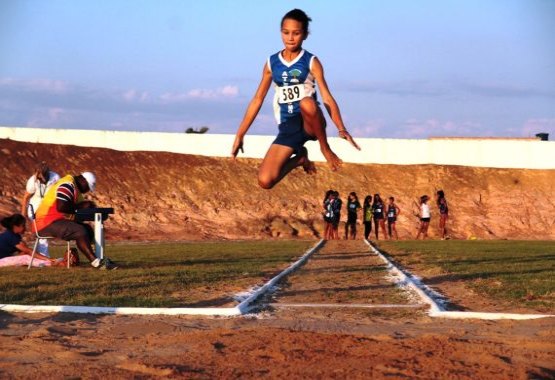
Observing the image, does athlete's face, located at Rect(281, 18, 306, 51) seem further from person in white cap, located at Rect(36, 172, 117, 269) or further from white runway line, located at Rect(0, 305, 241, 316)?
person in white cap, located at Rect(36, 172, 117, 269)

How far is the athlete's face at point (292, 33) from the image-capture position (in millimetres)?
9805

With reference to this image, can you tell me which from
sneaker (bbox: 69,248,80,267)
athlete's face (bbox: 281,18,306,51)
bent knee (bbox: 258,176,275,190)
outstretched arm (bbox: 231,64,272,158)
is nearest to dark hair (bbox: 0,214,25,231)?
sneaker (bbox: 69,248,80,267)

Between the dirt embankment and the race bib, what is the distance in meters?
35.7

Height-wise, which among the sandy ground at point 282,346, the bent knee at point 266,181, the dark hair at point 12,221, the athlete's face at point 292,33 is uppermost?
the athlete's face at point 292,33

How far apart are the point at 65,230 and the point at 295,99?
667cm

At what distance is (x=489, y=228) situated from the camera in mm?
61875

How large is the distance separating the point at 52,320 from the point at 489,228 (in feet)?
185

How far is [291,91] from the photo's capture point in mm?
10031

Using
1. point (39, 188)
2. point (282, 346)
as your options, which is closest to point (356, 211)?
point (39, 188)

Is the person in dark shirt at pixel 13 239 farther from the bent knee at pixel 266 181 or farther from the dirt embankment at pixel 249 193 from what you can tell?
the dirt embankment at pixel 249 193

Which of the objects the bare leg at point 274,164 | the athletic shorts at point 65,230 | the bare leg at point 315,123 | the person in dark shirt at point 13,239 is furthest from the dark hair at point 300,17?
the person in dark shirt at point 13,239

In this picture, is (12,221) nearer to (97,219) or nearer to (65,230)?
(65,230)

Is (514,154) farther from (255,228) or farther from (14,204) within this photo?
(14,204)

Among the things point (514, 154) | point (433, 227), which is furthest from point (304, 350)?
point (514, 154)
